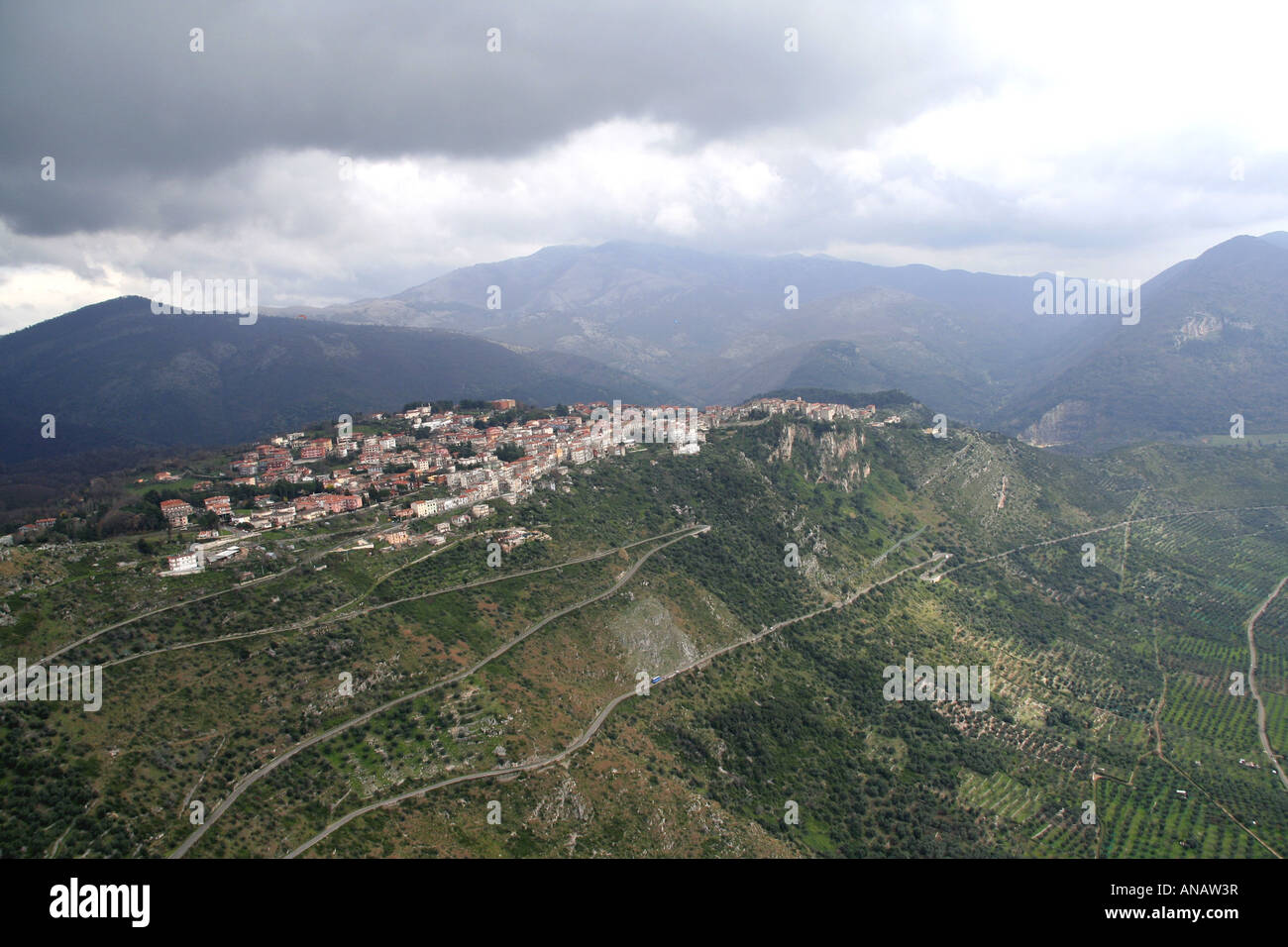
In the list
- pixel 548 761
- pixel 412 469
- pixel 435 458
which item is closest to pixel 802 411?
pixel 435 458

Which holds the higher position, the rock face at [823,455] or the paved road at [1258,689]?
the rock face at [823,455]

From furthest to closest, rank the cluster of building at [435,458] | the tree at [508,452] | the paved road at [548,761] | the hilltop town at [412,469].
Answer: the tree at [508,452] → the cluster of building at [435,458] → the hilltop town at [412,469] → the paved road at [548,761]

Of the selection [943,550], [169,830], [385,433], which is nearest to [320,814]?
[169,830]

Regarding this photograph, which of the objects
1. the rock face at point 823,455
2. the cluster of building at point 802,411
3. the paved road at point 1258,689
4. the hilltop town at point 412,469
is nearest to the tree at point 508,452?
the hilltop town at point 412,469

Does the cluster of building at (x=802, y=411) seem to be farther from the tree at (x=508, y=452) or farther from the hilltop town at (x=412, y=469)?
the tree at (x=508, y=452)

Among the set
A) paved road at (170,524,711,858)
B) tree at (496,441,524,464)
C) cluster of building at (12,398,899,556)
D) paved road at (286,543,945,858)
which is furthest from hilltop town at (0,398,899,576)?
paved road at (286,543,945,858)

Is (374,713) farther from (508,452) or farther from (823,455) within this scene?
(823,455)

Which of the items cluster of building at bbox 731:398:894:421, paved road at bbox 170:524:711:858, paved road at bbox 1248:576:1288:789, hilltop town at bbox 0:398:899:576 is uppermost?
cluster of building at bbox 731:398:894:421

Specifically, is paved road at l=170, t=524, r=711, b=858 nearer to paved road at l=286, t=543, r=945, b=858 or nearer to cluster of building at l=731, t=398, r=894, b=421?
paved road at l=286, t=543, r=945, b=858

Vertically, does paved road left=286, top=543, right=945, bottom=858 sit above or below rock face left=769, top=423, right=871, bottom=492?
below

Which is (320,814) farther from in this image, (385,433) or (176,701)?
(385,433)
